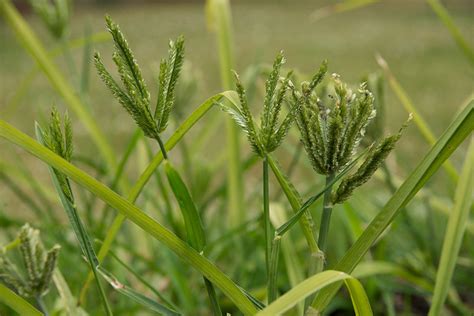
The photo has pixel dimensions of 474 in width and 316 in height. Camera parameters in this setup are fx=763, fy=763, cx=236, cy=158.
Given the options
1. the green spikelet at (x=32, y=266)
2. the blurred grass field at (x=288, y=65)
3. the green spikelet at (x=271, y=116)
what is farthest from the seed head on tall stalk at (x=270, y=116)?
the blurred grass field at (x=288, y=65)

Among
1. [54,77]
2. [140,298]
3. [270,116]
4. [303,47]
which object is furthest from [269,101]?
[303,47]

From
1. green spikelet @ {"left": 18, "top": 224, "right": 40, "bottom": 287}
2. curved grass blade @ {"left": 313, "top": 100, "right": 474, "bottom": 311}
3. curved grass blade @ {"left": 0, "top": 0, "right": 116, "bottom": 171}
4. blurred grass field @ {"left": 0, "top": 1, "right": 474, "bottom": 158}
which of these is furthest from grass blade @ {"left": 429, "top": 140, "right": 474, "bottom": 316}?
blurred grass field @ {"left": 0, "top": 1, "right": 474, "bottom": 158}

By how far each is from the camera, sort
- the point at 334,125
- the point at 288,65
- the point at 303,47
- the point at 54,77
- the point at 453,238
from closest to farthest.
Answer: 1. the point at 334,125
2. the point at 453,238
3. the point at 54,77
4. the point at 288,65
5. the point at 303,47

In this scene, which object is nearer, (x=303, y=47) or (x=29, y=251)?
(x=29, y=251)

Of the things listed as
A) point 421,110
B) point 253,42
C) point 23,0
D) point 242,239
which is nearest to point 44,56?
point 242,239

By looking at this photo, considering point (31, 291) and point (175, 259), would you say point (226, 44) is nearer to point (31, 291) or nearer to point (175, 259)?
point (175, 259)

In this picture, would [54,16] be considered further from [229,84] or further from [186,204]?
[186,204]
